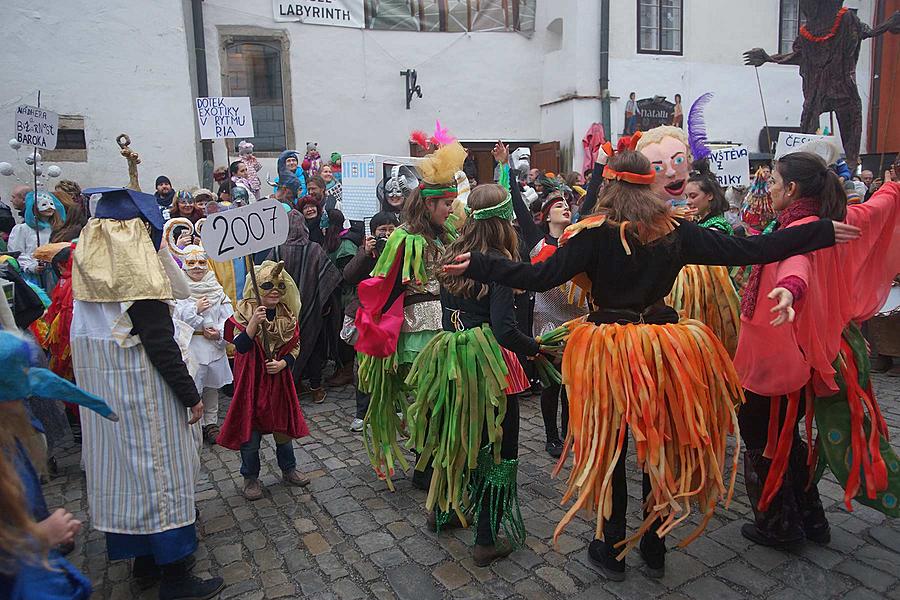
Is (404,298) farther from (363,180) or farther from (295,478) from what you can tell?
(363,180)

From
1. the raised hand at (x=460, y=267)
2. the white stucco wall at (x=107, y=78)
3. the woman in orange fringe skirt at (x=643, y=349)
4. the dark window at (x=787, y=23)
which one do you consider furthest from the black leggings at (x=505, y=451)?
the dark window at (x=787, y=23)

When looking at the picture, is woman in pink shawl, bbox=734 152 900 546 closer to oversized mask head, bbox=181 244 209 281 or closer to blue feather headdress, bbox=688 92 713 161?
blue feather headdress, bbox=688 92 713 161

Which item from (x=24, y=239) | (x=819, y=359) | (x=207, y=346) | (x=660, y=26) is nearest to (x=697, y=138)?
(x=819, y=359)

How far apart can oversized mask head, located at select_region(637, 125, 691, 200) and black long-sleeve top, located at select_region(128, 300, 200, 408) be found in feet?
7.93

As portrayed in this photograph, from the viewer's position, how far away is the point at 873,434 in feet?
9.62

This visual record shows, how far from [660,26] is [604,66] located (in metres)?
1.83

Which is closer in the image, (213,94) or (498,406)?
(498,406)

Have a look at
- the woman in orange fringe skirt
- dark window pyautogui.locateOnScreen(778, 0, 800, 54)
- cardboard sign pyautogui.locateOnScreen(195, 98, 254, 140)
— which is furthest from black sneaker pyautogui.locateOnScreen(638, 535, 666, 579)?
dark window pyautogui.locateOnScreen(778, 0, 800, 54)

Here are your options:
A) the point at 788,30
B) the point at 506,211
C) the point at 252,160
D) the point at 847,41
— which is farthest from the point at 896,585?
the point at 788,30

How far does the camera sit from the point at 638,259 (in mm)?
2664

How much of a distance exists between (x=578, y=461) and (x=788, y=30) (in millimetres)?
15418

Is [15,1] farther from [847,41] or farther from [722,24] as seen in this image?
[722,24]

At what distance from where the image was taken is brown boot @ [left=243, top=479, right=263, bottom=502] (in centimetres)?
403

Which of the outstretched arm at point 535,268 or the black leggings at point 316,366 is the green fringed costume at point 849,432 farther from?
the black leggings at point 316,366
